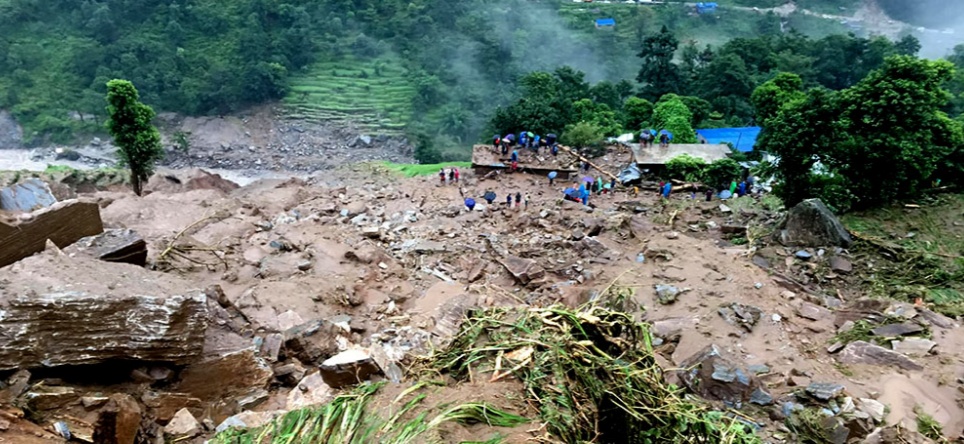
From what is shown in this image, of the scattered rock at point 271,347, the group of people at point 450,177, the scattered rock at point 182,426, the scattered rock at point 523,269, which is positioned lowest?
the group of people at point 450,177

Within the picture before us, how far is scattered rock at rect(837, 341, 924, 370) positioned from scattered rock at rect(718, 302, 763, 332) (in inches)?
38.7

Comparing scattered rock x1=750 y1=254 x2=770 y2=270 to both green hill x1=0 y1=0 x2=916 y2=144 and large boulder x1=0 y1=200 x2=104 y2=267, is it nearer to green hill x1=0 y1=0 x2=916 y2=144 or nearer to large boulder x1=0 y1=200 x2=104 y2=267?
large boulder x1=0 y1=200 x2=104 y2=267

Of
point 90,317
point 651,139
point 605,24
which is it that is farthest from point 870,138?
point 605,24

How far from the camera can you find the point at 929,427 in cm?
525

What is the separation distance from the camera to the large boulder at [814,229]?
9891 millimetres

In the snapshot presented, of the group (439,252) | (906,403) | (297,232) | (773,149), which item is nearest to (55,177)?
(297,232)

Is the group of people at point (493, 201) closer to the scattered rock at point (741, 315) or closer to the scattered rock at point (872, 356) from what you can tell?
the scattered rock at point (741, 315)

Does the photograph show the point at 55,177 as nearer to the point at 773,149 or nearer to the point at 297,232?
the point at 297,232

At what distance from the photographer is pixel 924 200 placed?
11.4 m

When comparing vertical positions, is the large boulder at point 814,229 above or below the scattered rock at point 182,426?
below

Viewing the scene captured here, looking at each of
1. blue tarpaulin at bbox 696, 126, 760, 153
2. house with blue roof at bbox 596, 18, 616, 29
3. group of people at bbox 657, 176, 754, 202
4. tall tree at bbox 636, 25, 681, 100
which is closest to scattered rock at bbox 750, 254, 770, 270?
group of people at bbox 657, 176, 754, 202

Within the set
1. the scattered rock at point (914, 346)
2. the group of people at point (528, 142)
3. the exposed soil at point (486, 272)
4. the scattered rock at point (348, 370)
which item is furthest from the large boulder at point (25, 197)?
the scattered rock at point (914, 346)

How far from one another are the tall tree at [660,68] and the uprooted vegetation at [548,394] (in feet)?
91.9

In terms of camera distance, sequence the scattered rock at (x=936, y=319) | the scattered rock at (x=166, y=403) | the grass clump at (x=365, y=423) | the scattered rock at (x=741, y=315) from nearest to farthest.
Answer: the grass clump at (x=365, y=423) → the scattered rock at (x=166, y=403) → the scattered rock at (x=936, y=319) → the scattered rock at (x=741, y=315)
